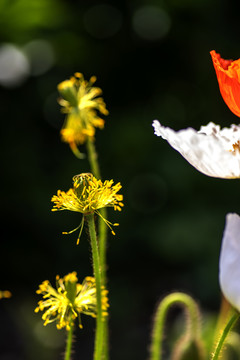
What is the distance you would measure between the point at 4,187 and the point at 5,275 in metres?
0.26

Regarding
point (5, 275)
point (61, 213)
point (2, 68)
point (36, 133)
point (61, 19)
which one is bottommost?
point (5, 275)

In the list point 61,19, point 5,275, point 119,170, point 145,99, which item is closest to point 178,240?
point 119,170

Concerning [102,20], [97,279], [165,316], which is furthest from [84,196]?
[102,20]

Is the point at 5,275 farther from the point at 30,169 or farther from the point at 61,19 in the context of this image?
the point at 61,19

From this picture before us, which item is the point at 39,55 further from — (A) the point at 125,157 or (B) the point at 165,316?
(B) the point at 165,316

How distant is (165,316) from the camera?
45 centimetres

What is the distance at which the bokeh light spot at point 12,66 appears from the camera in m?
1.49

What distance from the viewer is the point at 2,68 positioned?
1.53m

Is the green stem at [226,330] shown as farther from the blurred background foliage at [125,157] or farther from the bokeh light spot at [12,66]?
the bokeh light spot at [12,66]

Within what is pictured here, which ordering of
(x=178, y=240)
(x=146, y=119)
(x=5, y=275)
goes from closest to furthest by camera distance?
1. (x=178, y=240)
2. (x=146, y=119)
3. (x=5, y=275)

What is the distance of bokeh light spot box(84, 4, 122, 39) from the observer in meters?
1.59

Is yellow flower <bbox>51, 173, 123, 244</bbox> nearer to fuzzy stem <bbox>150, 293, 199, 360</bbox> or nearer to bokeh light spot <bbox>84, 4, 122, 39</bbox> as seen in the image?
fuzzy stem <bbox>150, 293, 199, 360</bbox>

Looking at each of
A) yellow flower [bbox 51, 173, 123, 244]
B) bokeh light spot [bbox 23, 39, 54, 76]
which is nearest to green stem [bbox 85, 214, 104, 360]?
yellow flower [bbox 51, 173, 123, 244]

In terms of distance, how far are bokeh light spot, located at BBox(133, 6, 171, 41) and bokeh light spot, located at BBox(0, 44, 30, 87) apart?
324 mm
